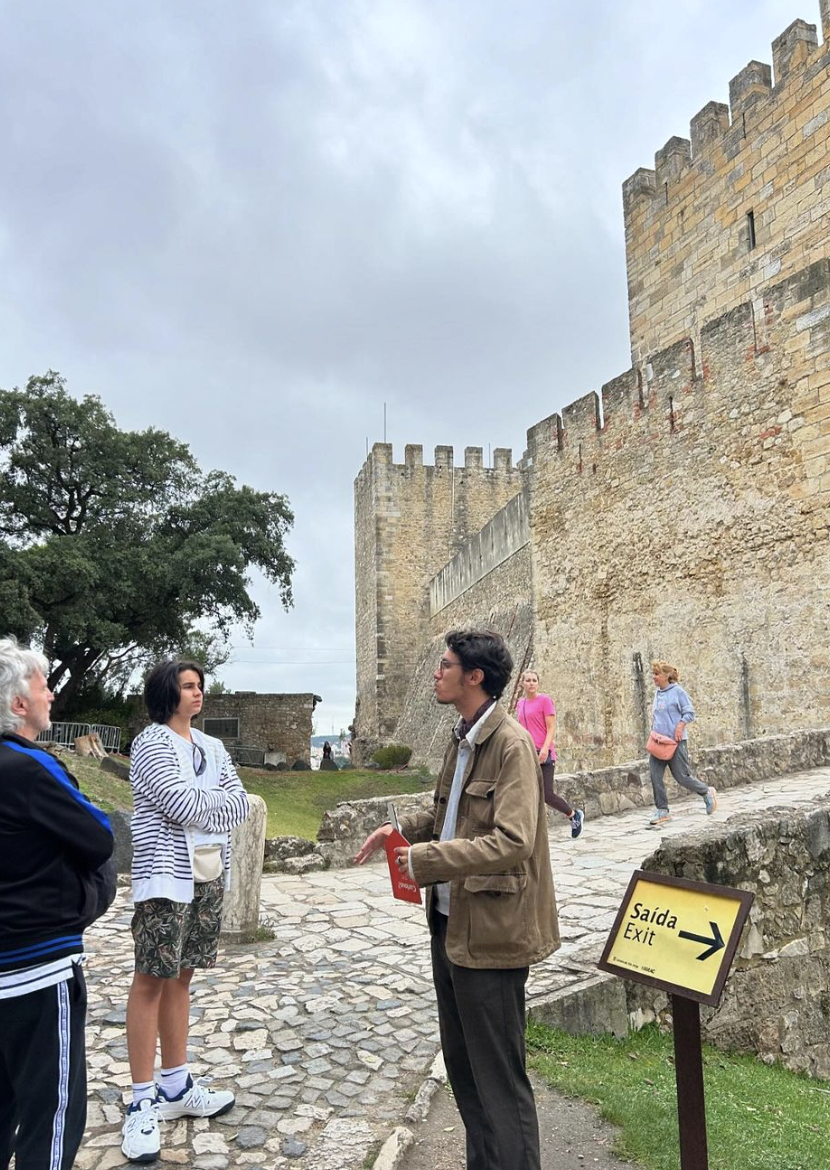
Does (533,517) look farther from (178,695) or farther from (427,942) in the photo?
(178,695)

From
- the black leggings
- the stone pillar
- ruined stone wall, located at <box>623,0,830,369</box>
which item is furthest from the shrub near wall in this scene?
the stone pillar

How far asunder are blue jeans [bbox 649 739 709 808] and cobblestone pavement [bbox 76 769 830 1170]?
1552mm

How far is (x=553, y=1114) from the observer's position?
3.01 m

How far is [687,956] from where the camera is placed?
2375 millimetres

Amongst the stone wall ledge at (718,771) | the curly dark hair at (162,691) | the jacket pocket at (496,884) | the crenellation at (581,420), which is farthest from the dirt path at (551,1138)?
the crenellation at (581,420)

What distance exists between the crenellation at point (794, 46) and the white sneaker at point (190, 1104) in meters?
14.1

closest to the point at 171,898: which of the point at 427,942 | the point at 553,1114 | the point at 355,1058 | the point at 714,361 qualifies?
the point at 355,1058

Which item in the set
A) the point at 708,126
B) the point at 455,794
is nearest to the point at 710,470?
the point at 708,126

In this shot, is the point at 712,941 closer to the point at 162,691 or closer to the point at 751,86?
the point at 162,691

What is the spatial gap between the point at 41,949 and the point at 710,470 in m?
Answer: 11.5

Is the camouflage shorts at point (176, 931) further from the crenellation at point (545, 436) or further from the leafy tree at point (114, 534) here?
the leafy tree at point (114, 534)

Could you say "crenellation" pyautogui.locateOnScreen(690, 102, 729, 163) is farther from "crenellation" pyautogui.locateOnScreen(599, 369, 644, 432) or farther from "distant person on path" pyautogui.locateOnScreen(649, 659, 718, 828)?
"distant person on path" pyautogui.locateOnScreen(649, 659, 718, 828)

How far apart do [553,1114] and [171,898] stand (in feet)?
5.28

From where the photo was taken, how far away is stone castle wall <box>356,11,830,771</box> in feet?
34.9
